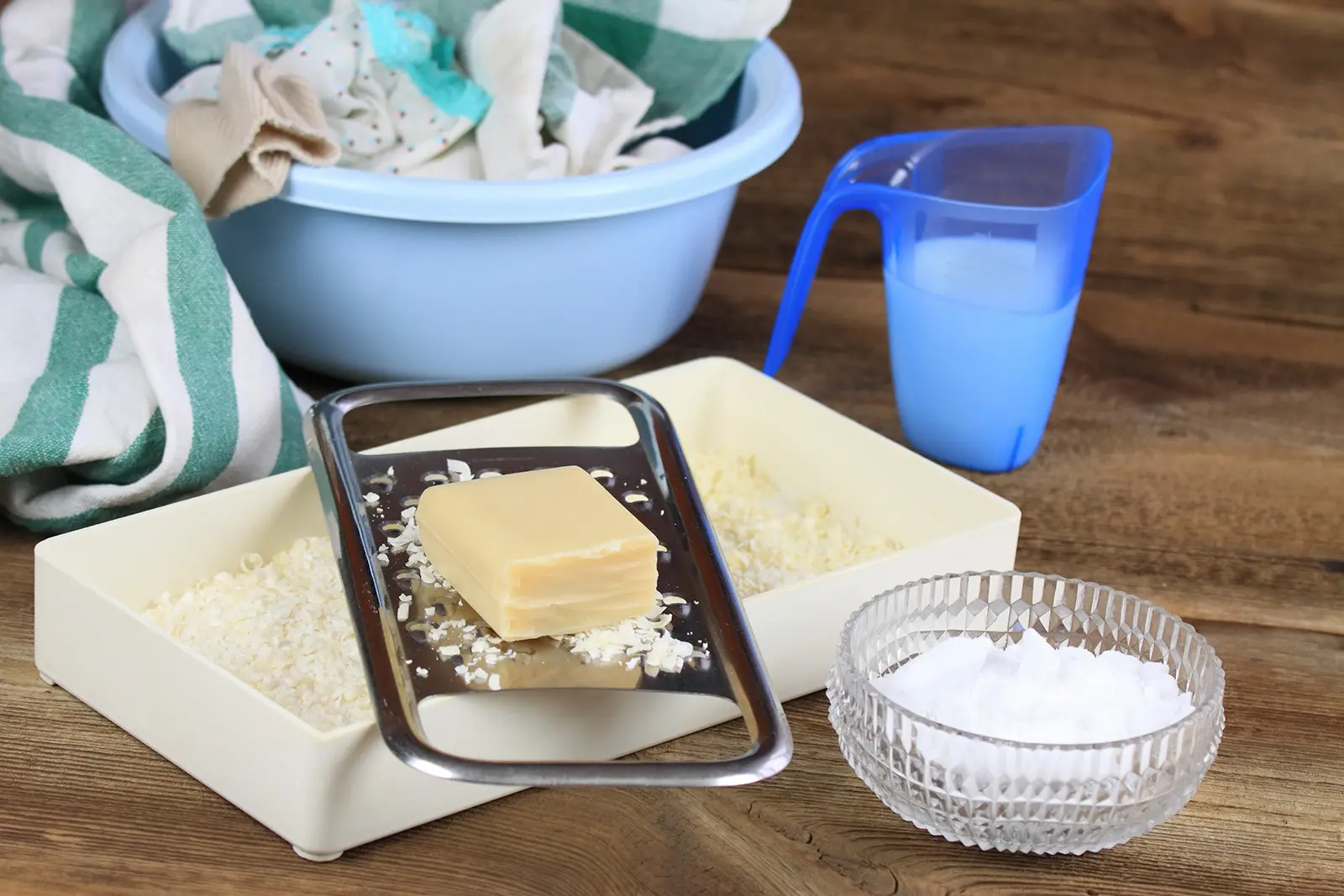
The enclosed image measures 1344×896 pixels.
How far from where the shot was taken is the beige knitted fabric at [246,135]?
810 mm

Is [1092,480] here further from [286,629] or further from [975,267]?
[286,629]

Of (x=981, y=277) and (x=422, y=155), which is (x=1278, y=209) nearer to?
(x=981, y=277)

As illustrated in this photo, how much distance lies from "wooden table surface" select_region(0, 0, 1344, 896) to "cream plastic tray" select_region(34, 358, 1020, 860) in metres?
0.02

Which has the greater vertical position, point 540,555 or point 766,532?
point 540,555

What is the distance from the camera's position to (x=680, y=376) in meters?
0.87

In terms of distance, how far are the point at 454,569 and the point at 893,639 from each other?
182mm

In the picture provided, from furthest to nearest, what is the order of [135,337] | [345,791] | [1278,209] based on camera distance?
1. [1278,209]
2. [135,337]
3. [345,791]

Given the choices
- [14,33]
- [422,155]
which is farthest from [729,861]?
[14,33]

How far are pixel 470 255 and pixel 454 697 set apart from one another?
0.35 metres

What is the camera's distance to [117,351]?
79 centimetres

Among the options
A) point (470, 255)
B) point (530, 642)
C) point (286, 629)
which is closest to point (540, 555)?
point (530, 642)

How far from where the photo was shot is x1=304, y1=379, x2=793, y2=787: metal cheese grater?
1.69 feet

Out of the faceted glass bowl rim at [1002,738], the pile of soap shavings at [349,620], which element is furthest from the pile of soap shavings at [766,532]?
the faceted glass bowl rim at [1002,738]

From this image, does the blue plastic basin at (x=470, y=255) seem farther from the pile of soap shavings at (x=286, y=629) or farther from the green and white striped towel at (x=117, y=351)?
the pile of soap shavings at (x=286, y=629)
